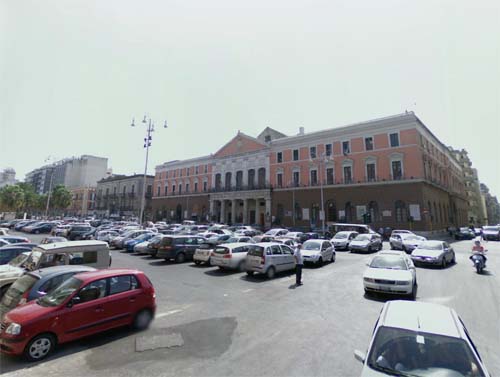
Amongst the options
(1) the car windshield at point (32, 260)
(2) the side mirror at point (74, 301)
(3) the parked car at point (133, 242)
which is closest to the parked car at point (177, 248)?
(3) the parked car at point (133, 242)

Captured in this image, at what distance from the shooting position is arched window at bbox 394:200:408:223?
3209 centimetres

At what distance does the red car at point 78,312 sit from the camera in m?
4.73

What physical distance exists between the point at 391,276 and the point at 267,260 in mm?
5145

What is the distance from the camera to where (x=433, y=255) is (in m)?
13.7

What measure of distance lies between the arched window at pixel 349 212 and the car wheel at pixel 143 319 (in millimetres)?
34252

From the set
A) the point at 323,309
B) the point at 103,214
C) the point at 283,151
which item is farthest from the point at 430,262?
the point at 103,214

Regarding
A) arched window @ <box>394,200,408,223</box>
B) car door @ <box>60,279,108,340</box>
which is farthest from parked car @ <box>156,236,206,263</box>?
arched window @ <box>394,200,408,223</box>

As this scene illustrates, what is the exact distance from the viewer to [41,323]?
4.84 meters

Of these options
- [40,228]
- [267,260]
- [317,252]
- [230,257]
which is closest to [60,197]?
[40,228]

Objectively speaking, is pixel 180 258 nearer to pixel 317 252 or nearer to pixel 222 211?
pixel 317 252

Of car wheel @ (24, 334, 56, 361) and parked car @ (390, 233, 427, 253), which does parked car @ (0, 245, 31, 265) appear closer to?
car wheel @ (24, 334, 56, 361)

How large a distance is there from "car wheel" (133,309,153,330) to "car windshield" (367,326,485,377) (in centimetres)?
538

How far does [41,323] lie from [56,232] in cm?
A: 2918

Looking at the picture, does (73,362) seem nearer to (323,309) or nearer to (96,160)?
(323,309)
